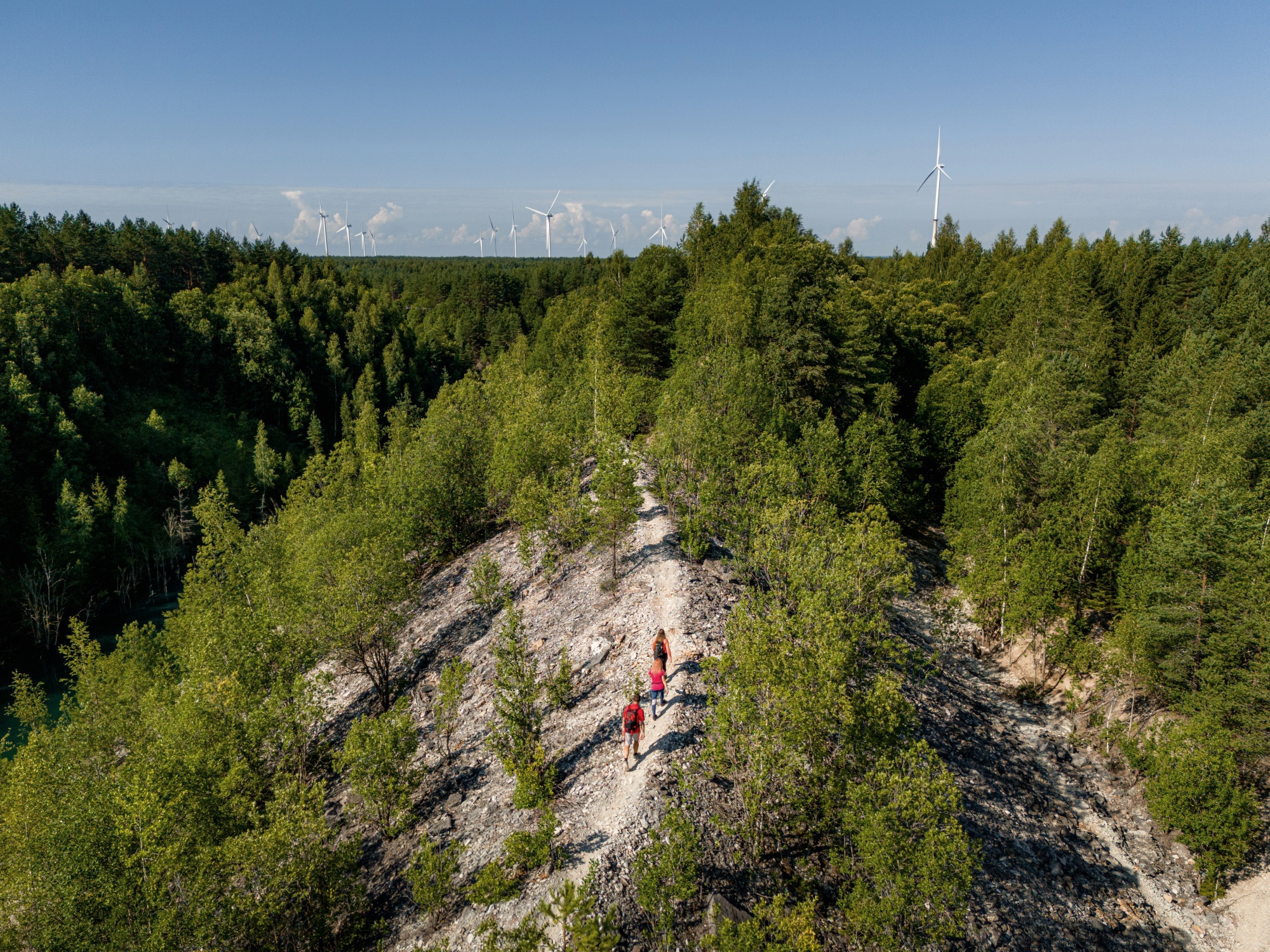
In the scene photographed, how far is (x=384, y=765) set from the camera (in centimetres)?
1980

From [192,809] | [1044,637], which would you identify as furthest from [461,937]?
[1044,637]

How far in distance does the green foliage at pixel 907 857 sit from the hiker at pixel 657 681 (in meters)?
7.31

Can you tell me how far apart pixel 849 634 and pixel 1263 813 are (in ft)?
76.5

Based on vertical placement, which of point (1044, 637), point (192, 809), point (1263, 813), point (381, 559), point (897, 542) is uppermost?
point (897, 542)

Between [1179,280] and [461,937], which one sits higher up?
[1179,280]

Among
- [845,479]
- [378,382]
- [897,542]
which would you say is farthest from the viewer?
[378,382]

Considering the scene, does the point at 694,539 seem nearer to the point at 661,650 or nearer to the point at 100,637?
the point at 661,650

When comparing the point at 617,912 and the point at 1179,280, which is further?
the point at 1179,280

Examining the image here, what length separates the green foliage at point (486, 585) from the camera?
32.2 metres

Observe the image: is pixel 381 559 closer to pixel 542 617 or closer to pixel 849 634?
pixel 542 617

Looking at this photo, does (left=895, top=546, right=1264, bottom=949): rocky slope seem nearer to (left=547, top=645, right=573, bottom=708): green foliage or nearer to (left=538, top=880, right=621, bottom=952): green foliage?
(left=538, top=880, right=621, bottom=952): green foliage

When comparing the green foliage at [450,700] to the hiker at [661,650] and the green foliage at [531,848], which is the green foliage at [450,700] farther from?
the hiker at [661,650]

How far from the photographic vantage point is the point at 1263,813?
26516 millimetres

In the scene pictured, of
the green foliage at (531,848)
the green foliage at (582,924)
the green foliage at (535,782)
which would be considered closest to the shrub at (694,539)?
the green foliage at (535,782)
